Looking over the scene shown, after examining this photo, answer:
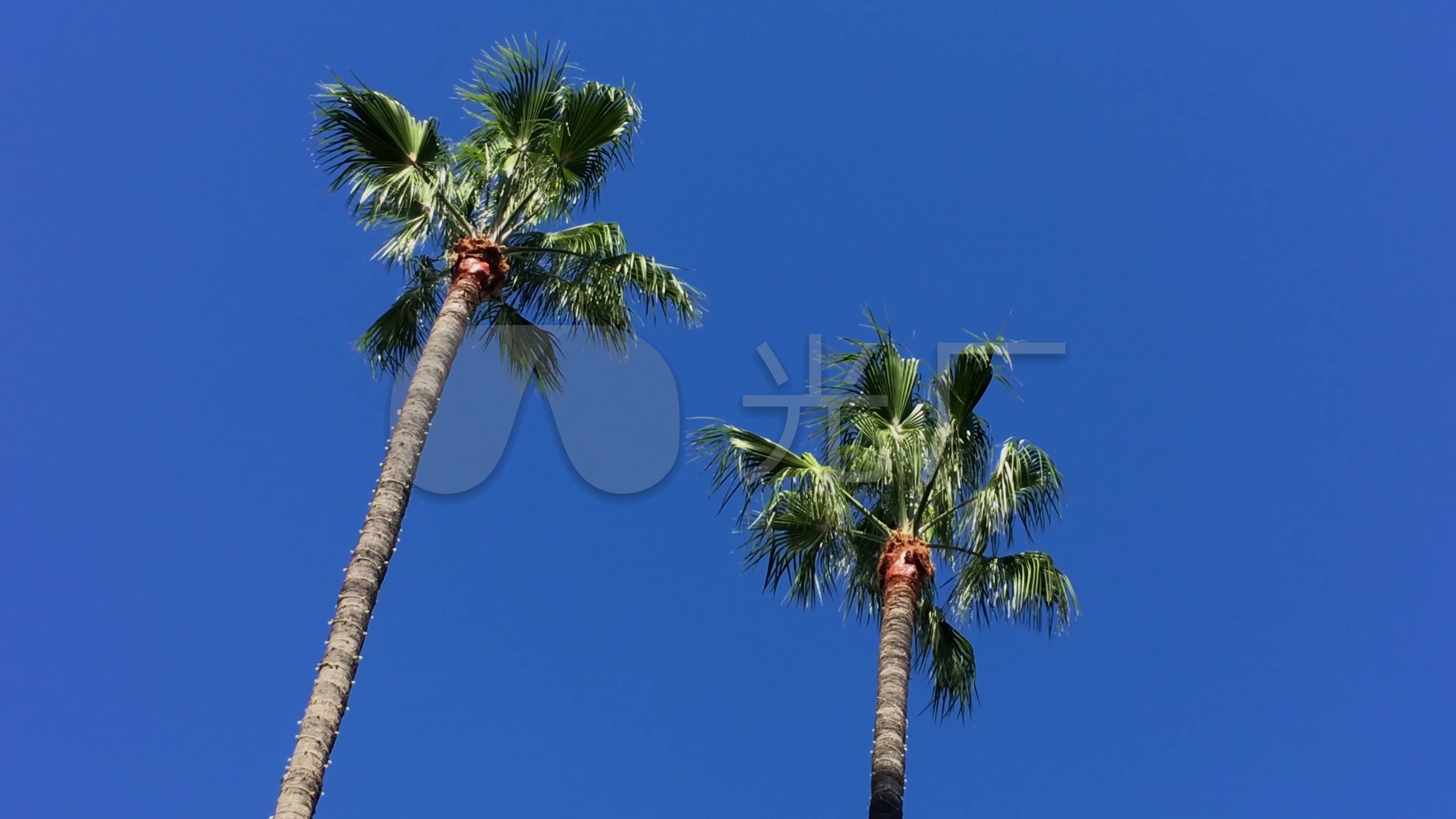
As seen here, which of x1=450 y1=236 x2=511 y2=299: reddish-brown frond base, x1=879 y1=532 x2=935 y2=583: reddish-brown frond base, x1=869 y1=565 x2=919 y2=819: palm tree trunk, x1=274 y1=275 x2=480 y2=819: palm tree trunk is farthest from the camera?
x1=450 y1=236 x2=511 y2=299: reddish-brown frond base

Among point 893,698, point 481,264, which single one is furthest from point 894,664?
point 481,264

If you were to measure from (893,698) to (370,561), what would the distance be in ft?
15.2

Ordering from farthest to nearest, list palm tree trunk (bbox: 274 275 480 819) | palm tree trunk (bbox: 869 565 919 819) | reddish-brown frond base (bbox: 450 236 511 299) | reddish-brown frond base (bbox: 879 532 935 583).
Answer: reddish-brown frond base (bbox: 450 236 511 299) < reddish-brown frond base (bbox: 879 532 935 583) < palm tree trunk (bbox: 869 565 919 819) < palm tree trunk (bbox: 274 275 480 819)

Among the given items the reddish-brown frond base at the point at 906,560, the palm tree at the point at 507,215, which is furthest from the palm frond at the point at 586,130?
the reddish-brown frond base at the point at 906,560

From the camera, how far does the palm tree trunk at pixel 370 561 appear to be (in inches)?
394

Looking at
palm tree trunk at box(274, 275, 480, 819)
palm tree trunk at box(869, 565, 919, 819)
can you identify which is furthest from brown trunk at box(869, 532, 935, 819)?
palm tree trunk at box(274, 275, 480, 819)

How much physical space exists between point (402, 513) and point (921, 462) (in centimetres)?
527

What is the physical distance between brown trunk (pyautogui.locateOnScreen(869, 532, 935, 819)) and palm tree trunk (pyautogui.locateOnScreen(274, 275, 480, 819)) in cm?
433

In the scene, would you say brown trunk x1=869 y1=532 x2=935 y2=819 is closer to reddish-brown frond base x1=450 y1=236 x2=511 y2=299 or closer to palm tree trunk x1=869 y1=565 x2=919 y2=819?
palm tree trunk x1=869 y1=565 x2=919 y2=819

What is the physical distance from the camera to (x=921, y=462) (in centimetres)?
1436

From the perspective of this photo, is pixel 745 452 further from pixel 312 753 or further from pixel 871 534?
pixel 312 753

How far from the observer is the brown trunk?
11.7m

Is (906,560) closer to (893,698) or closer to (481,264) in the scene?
(893,698)

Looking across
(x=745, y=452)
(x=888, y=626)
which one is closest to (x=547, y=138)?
(x=745, y=452)
